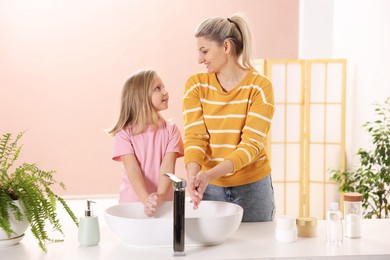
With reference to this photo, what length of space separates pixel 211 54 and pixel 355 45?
3.29 m

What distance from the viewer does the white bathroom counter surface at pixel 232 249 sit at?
1.64 metres

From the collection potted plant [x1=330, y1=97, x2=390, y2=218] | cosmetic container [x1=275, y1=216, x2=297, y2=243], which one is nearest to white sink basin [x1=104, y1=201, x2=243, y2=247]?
cosmetic container [x1=275, y1=216, x2=297, y2=243]

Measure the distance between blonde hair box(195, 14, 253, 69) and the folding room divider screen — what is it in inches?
119

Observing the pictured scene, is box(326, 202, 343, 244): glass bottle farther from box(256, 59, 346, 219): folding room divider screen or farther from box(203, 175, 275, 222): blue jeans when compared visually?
box(256, 59, 346, 219): folding room divider screen

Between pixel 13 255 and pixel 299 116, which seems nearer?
pixel 13 255

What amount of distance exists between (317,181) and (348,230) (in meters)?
3.56

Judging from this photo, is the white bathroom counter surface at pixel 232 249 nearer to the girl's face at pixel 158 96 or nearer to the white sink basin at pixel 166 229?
the white sink basin at pixel 166 229

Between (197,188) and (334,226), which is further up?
(197,188)

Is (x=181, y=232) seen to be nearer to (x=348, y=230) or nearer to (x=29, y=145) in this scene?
(x=348, y=230)

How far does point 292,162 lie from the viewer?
5.33 metres

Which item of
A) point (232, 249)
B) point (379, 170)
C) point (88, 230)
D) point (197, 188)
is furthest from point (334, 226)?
point (379, 170)

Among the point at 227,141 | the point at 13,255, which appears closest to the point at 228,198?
the point at 227,141

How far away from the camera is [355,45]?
5133 millimetres

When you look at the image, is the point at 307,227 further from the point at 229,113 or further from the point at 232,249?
the point at 229,113
